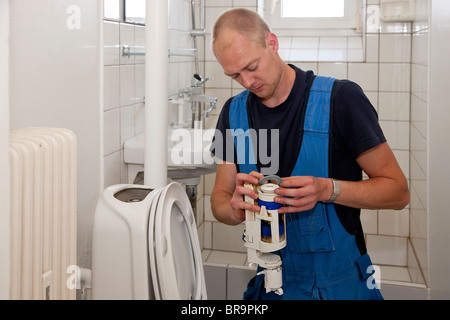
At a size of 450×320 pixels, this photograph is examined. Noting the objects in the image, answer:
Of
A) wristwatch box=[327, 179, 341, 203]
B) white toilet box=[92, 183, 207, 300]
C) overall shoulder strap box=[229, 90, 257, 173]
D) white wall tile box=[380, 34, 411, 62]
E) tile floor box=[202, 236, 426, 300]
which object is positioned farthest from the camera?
white wall tile box=[380, 34, 411, 62]

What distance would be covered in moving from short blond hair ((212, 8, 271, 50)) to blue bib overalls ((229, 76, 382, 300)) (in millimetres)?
238

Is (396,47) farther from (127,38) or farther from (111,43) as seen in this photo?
(111,43)

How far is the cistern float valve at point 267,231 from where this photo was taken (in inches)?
52.7

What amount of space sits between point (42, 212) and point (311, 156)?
78cm

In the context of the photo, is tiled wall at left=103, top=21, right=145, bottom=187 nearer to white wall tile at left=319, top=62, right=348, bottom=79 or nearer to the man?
the man

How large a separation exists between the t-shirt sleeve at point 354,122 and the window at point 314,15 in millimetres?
1749

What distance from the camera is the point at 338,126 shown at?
1.52 metres

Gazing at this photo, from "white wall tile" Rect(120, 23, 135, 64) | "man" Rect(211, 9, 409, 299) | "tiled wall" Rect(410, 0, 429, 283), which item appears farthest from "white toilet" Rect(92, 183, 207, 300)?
"tiled wall" Rect(410, 0, 429, 283)

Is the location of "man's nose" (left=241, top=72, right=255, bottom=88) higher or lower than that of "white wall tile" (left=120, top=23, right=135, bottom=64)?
lower

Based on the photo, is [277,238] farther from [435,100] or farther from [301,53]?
[301,53]

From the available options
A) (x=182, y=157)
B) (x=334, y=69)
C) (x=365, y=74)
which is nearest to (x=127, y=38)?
(x=182, y=157)

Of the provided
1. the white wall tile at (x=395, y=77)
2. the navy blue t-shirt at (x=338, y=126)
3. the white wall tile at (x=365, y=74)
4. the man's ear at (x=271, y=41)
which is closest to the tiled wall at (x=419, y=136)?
the white wall tile at (x=395, y=77)

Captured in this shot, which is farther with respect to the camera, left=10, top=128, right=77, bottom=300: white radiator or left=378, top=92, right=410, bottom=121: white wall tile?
left=378, top=92, right=410, bottom=121: white wall tile

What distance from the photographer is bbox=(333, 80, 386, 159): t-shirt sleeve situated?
4.84ft
